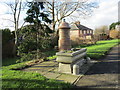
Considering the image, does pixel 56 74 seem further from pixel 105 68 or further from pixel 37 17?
pixel 37 17

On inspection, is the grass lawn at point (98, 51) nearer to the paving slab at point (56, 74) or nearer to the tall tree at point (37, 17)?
the paving slab at point (56, 74)

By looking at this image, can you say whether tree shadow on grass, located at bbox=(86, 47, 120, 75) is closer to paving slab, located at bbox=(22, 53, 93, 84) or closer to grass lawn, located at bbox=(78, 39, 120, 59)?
paving slab, located at bbox=(22, 53, 93, 84)

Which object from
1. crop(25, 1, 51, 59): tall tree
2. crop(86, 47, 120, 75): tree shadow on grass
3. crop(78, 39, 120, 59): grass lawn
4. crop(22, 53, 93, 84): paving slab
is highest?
crop(25, 1, 51, 59): tall tree

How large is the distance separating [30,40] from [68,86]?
14.7 ft

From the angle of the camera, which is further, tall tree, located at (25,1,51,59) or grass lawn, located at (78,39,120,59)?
grass lawn, located at (78,39,120,59)

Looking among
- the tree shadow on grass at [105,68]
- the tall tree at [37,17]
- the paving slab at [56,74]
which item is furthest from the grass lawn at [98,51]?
the tall tree at [37,17]

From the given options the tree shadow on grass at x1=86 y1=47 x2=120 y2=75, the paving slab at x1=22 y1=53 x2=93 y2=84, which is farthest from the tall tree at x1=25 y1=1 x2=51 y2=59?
the tree shadow on grass at x1=86 y1=47 x2=120 y2=75

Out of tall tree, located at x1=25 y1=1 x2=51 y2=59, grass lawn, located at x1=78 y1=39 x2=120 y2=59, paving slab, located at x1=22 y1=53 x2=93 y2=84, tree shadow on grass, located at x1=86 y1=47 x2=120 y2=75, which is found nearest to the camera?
paving slab, located at x1=22 y1=53 x2=93 y2=84

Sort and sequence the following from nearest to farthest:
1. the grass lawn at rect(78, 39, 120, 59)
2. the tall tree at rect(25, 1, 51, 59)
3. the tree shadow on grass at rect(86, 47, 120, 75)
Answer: the tree shadow on grass at rect(86, 47, 120, 75) → the tall tree at rect(25, 1, 51, 59) → the grass lawn at rect(78, 39, 120, 59)

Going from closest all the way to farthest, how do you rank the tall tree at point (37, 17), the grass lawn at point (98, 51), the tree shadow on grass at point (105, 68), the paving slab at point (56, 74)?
1. the paving slab at point (56, 74)
2. the tree shadow on grass at point (105, 68)
3. the tall tree at point (37, 17)
4. the grass lawn at point (98, 51)

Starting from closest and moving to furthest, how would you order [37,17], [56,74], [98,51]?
[56,74] < [37,17] < [98,51]

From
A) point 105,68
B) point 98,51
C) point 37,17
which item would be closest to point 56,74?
point 105,68

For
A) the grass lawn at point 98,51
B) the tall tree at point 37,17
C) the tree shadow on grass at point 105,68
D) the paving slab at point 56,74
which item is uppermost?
the tall tree at point 37,17

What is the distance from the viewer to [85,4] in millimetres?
18141
